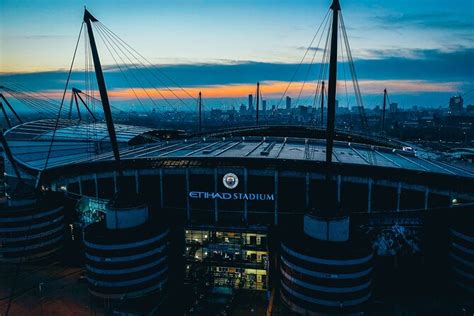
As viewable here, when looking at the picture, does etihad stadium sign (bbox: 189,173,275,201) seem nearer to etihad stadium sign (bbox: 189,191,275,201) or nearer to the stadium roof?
etihad stadium sign (bbox: 189,191,275,201)

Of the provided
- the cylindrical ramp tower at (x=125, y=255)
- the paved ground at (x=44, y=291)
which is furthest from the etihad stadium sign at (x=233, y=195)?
the paved ground at (x=44, y=291)

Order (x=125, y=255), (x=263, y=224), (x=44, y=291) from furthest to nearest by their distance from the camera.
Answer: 1. (x=263, y=224)
2. (x=44, y=291)
3. (x=125, y=255)

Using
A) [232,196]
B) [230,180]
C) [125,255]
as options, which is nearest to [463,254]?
[232,196]

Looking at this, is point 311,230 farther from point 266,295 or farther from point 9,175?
point 9,175

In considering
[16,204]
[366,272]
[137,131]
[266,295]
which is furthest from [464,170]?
[137,131]

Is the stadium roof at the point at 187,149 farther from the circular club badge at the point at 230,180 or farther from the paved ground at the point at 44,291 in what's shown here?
the paved ground at the point at 44,291

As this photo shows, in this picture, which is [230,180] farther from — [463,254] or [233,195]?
[463,254]
